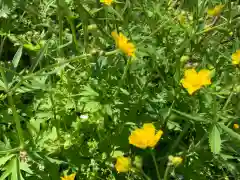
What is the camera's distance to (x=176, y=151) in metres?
1.87

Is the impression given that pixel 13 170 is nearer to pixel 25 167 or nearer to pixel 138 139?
pixel 25 167

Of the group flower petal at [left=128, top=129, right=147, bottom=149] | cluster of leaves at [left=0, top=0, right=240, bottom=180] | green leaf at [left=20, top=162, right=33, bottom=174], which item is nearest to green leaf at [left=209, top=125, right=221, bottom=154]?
cluster of leaves at [left=0, top=0, right=240, bottom=180]

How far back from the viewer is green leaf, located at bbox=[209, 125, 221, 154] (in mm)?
1464

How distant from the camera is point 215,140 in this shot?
1.48 meters

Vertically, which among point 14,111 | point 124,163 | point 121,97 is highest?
point 121,97

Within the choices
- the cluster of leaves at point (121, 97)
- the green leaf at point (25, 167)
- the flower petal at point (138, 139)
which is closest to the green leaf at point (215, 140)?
the cluster of leaves at point (121, 97)

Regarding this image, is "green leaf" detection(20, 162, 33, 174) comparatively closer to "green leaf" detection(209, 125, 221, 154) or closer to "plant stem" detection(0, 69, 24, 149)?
"plant stem" detection(0, 69, 24, 149)

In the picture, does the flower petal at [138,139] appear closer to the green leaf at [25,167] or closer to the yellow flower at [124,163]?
the yellow flower at [124,163]

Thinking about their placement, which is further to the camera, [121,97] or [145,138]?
[121,97]

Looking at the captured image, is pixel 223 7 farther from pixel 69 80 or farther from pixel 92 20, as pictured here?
pixel 69 80

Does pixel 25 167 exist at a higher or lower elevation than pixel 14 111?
lower

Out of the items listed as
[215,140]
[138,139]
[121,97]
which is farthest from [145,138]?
[121,97]

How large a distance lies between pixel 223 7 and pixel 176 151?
623mm

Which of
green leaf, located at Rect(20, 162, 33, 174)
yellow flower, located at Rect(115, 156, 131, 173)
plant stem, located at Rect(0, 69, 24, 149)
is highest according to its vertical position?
plant stem, located at Rect(0, 69, 24, 149)
